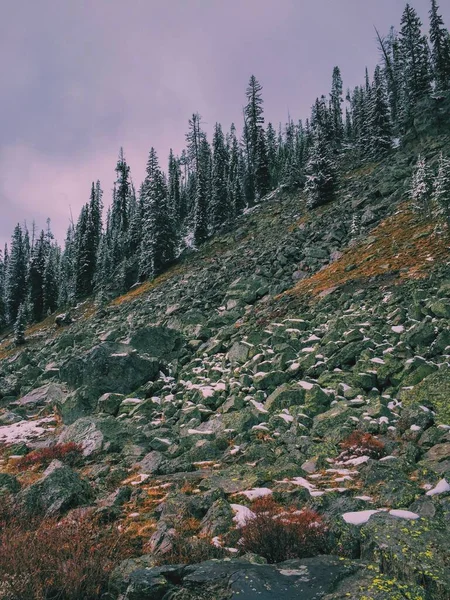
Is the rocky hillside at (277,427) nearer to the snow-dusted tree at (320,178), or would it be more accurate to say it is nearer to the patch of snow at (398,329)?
the patch of snow at (398,329)

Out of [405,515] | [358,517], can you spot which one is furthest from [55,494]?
[405,515]

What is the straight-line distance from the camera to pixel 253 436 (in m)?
10.9

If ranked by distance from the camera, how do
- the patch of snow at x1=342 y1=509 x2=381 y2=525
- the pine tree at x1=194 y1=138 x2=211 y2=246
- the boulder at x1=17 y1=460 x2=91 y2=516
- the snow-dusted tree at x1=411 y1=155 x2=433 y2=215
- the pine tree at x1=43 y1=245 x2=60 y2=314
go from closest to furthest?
the patch of snow at x1=342 y1=509 x2=381 y2=525 → the boulder at x1=17 y1=460 x2=91 y2=516 → the snow-dusted tree at x1=411 y1=155 x2=433 y2=215 → the pine tree at x1=194 y1=138 x2=211 y2=246 → the pine tree at x1=43 y1=245 x2=60 y2=314

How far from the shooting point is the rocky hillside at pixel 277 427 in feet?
14.1

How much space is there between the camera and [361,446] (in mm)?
8688

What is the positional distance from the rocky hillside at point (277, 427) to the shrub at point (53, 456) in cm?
23

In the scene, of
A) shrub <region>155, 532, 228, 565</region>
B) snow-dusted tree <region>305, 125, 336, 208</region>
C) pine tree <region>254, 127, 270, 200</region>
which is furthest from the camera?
pine tree <region>254, 127, 270, 200</region>

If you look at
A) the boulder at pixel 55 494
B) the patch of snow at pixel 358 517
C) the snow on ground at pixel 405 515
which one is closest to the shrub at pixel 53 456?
the boulder at pixel 55 494

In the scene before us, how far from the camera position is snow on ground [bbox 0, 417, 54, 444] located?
16200 mm

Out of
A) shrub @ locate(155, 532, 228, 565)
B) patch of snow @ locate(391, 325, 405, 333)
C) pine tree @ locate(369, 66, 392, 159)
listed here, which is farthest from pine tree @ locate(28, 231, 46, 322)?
shrub @ locate(155, 532, 228, 565)

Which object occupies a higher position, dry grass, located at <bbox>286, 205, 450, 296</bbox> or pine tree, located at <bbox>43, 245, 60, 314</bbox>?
pine tree, located at <bbox>43, 245, 60, 314</bbox>

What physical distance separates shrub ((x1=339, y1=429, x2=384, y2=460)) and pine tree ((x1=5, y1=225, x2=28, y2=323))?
270ft

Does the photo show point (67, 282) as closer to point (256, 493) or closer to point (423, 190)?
point (423, 190)

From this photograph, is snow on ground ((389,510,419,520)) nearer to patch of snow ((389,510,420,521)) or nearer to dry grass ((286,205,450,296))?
patch of snow ((389,510,420,521))
